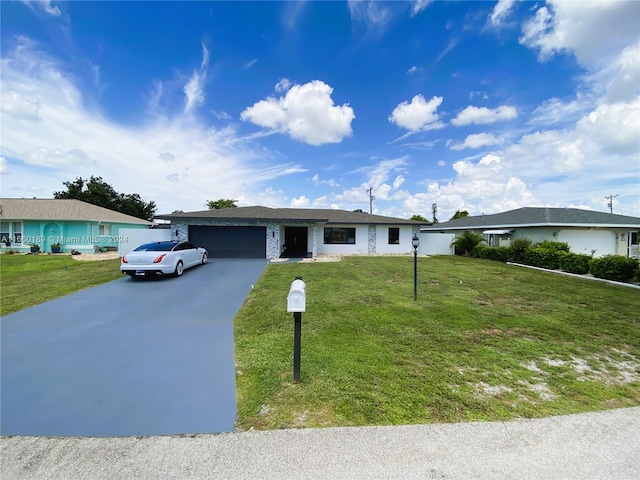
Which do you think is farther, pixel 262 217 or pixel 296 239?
pixel 296 239

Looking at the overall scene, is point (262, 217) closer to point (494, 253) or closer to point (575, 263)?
point (494, 253)

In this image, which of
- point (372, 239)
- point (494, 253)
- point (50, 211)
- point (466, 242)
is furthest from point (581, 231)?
point (50, 211)

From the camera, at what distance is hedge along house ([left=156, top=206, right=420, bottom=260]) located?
15.7 m

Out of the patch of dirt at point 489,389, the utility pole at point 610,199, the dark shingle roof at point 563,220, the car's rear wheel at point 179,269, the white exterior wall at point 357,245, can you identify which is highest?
the utility pole at point 610,199

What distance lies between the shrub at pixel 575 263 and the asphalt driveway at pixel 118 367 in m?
15.0

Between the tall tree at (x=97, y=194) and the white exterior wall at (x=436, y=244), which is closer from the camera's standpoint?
the white exterior wall at (x=436, y=244)

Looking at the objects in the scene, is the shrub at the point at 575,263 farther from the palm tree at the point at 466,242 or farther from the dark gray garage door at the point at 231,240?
the dark gray garage door at the point at 231,240

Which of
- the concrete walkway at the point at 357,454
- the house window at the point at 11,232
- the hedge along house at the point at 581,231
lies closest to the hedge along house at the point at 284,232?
the hedge along house at the point at 581,231

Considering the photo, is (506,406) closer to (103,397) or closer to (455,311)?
(455,311)

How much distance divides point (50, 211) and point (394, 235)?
87.8 ft

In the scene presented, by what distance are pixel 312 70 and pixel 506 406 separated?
49.9 ft

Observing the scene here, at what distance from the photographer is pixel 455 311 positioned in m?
6.21

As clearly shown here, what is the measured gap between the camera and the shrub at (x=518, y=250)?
15984 mm

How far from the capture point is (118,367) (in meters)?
3.67
